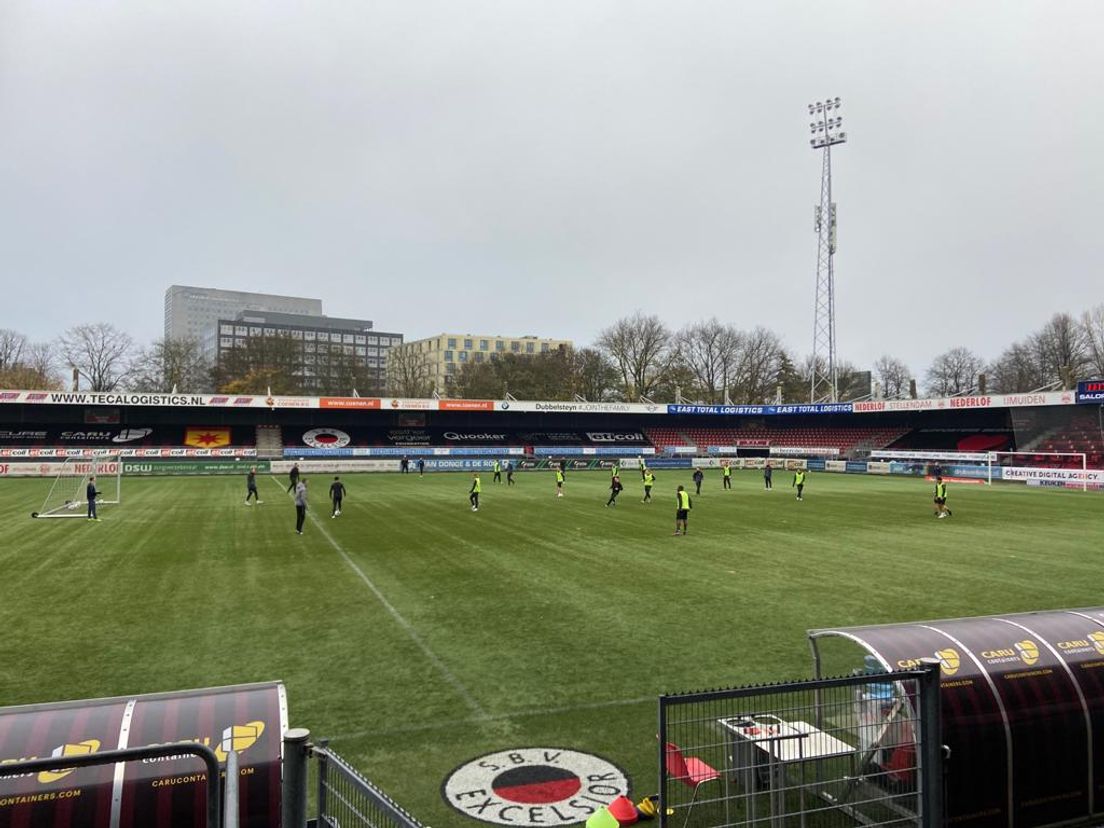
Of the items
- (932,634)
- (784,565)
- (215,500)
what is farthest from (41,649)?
(215,500)

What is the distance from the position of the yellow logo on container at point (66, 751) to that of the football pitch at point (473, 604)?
2722 millimetres

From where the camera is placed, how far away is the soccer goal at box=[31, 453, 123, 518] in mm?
26562

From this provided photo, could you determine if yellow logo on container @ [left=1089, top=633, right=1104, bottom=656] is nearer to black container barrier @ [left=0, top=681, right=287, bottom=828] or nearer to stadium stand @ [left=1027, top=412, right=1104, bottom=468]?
black container barrier @ [left=0, top=681, right=287, bottom=828]

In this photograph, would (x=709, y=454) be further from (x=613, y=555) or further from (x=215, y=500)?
(x=613, y=555)

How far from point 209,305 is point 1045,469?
190 m

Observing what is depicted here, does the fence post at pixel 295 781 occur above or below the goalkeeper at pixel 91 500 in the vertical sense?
above

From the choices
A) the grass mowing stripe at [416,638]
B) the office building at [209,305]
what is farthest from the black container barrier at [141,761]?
the office building at [209,305]

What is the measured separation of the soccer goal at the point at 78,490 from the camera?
2656 cm

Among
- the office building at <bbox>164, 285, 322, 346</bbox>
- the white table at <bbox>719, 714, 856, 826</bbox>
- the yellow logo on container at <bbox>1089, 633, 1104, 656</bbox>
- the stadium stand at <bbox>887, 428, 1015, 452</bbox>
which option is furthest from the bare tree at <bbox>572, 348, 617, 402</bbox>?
the office building at <bbox>164, 285, 322, 346</bbox>

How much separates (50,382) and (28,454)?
124 ft

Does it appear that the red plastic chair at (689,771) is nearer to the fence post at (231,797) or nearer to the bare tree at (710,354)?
the fence post at (231,797)

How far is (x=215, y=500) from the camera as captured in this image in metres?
31.6

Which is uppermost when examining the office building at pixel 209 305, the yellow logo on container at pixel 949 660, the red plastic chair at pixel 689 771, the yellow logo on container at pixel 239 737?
the office building at pixel 209 305

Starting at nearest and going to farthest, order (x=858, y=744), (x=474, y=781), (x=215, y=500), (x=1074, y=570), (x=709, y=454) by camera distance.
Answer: (x=858, y=744), (x=474, y=781), (x=1074, y=570), (x=215, y=500), (x=709, y=454)
